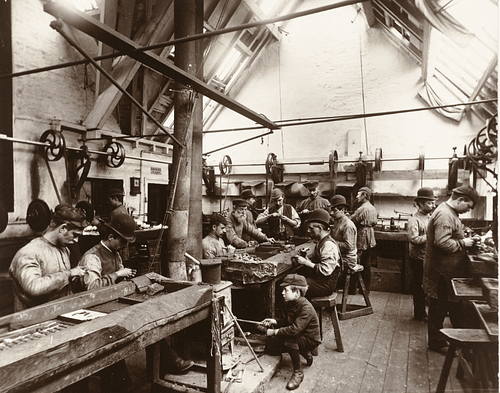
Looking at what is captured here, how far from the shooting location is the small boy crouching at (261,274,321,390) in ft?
12.4

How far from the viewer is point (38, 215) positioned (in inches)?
248

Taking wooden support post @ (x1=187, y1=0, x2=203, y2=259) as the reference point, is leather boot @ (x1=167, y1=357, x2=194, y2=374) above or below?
below

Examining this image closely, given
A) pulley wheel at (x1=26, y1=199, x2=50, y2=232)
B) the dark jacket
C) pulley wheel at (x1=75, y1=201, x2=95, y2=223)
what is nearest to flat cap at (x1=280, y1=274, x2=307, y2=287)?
the dark jacket

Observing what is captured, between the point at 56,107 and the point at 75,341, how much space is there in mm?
7253

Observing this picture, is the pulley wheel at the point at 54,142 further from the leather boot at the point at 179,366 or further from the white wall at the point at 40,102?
the leather boot at the point at 179,366

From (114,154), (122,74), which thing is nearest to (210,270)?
(114,154)

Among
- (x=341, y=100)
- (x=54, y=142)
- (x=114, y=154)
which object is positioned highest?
(x=341, y=100)

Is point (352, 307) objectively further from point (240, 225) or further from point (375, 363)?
point (240, 225)

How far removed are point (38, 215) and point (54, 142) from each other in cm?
162

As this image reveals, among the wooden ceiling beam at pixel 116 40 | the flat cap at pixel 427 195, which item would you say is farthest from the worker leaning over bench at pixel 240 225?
the wooden ceiling beam at pixel 116 40

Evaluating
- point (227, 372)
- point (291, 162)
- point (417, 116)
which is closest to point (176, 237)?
point (227, 372)

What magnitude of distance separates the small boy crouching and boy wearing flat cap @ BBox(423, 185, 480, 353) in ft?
5.61

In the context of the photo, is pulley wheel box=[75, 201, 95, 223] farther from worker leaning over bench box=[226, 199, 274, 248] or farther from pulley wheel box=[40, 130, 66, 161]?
worker leaning over bench box=[226, 199, 274, 248]

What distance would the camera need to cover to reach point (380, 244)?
833 centimetres
